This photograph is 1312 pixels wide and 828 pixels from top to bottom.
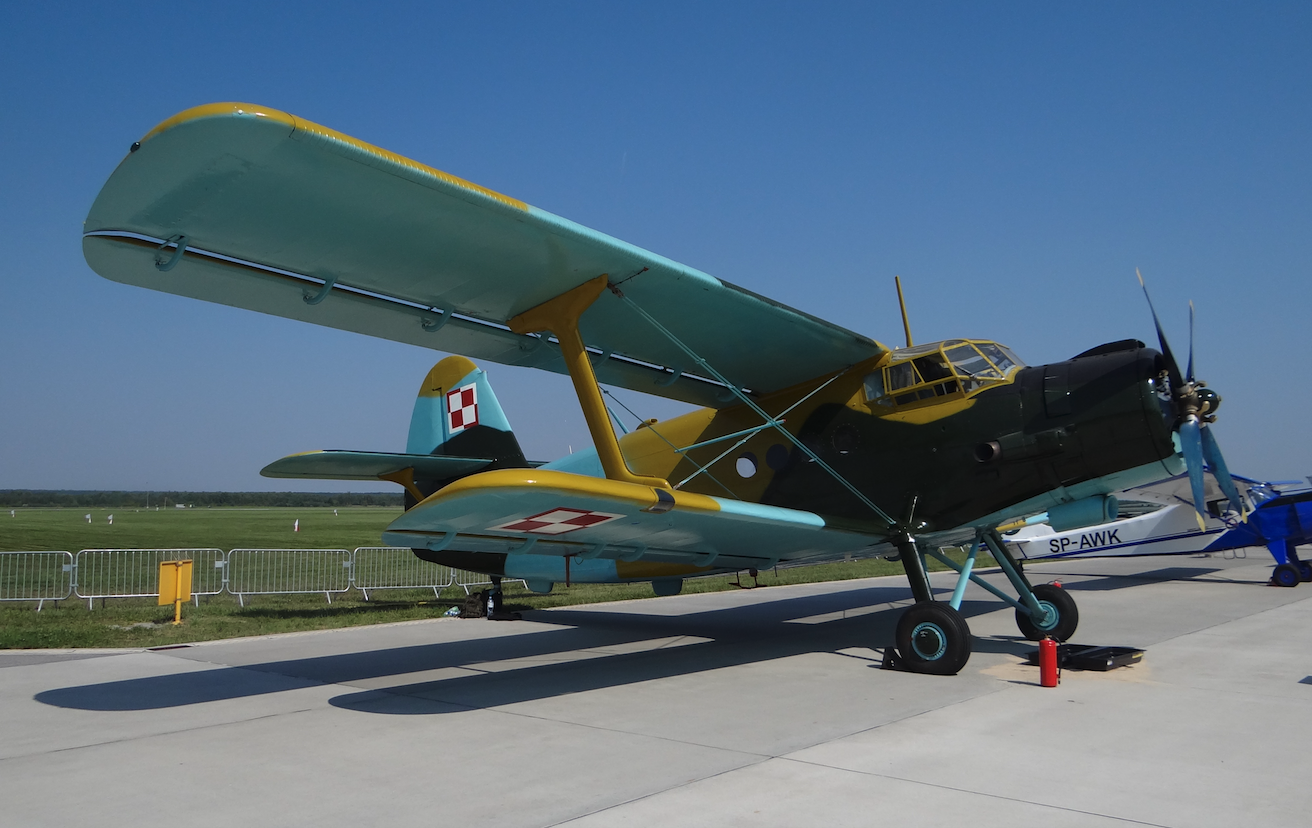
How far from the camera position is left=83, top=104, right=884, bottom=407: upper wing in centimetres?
493

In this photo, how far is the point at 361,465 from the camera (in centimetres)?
893

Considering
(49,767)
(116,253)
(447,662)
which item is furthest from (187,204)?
(447,662)

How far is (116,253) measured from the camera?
5.60 meters

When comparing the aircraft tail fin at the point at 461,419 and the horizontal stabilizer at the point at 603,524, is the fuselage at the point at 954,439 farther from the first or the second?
the aircraft tail fin at the point at 461,419

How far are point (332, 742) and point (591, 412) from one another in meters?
2.99

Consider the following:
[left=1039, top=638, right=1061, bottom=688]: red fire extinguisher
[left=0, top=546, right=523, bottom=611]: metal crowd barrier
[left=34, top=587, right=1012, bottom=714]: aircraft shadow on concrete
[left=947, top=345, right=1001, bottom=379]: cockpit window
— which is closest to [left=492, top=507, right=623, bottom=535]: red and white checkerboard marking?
[left=34, top=587, right=1012, bottom=714]: aircraft shadow on concrete

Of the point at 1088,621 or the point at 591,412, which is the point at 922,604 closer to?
the point at 591,412

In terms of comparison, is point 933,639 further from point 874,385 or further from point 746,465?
point 746,465

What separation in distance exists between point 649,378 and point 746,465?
1497 millimetres

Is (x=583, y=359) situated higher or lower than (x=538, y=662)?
higher

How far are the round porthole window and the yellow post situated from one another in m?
8.29

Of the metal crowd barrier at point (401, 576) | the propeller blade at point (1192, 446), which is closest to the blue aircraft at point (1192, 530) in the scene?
the propeller blade at point (1192, 446)

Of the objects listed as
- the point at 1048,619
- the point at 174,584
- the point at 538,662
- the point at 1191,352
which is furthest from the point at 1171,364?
the point at 174,584

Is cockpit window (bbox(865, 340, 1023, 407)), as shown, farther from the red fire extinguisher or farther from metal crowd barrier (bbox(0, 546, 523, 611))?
metal crowd barrier (bbox(0, 546, 523, 611))
